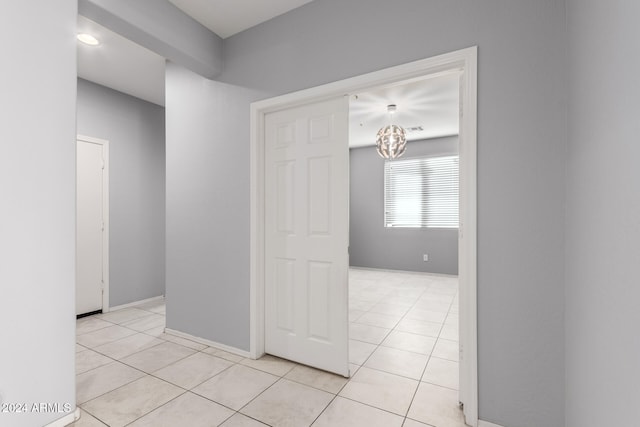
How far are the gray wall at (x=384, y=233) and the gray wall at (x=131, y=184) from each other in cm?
415

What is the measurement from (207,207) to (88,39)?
1922 millimetres

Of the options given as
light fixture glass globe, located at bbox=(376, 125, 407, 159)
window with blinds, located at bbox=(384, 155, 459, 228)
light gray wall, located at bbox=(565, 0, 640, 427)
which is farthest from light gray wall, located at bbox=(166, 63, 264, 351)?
window with blinds, located at bbox=(384, 155, 459, 228)

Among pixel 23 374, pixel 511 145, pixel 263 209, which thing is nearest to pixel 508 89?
pixel 511 145

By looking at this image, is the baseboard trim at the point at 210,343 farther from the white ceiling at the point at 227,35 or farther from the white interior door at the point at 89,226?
the white ceiling at the point at 227,35

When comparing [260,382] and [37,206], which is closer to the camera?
[37,206]

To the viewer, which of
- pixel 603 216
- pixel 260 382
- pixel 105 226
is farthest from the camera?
pixel 105 226

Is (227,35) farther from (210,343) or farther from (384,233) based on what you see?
(384,233)

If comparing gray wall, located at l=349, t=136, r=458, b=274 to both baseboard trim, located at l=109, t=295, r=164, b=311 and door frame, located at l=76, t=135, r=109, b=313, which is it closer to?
baseboard trim, located at l=109, t=295, r=164, b=311

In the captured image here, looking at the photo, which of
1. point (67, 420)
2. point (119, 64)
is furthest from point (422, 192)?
point (67, 420)

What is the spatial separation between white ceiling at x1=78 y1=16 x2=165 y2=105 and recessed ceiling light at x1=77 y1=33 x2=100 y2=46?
0.13 ft

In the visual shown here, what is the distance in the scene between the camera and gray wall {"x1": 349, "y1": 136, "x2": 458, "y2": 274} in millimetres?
5848

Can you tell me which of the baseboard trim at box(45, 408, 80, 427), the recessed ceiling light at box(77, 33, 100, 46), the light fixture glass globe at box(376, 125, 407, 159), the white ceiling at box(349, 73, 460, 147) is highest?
the recessed ceiling light at box(77, 33, 100, 46)

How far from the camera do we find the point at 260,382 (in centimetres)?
213

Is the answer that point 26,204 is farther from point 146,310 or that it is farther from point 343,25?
point 146,310
